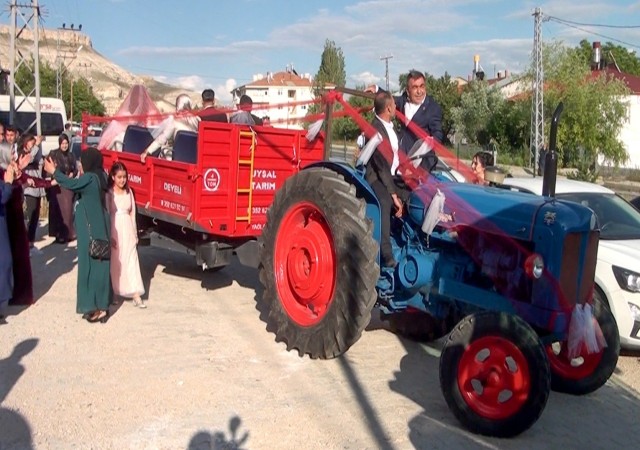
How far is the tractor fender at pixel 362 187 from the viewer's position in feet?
19.6

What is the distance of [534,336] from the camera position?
450 cm

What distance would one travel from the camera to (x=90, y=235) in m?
7.12

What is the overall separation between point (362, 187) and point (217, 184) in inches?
80.4

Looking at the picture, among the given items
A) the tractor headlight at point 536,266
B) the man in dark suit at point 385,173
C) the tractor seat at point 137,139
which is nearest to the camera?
the tractor headlight at point 536,266

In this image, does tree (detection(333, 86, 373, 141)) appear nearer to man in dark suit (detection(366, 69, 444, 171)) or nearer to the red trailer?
man in dark suit (detection(366, 69, 444, 171))

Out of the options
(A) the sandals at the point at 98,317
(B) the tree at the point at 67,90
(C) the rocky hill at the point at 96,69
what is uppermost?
(C) the rocky hill at the point at 96,69

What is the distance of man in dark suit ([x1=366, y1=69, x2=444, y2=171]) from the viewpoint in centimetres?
653

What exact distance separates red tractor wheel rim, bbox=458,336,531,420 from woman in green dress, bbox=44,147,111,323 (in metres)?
4.01

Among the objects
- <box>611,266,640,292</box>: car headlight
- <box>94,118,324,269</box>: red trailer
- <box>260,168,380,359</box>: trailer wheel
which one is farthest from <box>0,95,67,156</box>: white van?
<box>611,266,640,292</box>: car headlight

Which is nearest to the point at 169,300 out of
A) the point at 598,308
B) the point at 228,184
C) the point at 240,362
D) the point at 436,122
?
the point at 228,184

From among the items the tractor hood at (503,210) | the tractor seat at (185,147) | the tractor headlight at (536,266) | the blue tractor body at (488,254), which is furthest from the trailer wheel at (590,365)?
the tractor seat at (185,147)

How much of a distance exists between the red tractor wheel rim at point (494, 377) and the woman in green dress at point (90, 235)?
4.01m

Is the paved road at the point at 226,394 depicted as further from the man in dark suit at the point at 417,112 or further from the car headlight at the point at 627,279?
the man in dark suit at the point at 417,112

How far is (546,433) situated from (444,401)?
802 millimetres
